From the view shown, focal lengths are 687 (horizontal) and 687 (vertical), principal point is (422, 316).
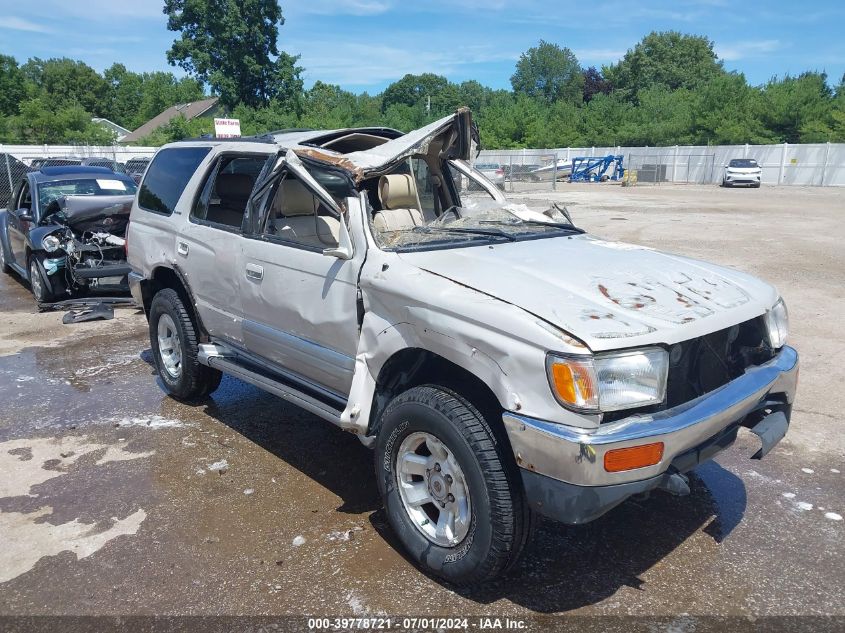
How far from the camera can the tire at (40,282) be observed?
9016mm

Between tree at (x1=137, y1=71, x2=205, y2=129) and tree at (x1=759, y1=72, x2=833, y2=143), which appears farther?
tree at (x1=137, y1=71, x2=205, y2=129)

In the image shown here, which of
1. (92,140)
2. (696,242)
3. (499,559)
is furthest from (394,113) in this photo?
(499,559)

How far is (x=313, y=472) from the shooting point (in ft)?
14.4

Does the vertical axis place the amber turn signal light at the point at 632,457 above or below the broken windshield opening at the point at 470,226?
below

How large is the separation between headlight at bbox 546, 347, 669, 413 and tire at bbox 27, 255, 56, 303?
838 centimetres

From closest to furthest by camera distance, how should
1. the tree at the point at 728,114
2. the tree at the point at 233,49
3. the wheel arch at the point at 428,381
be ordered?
the wheel arch at the point at 428,381 < the tree at the point at 728,114 < the tree at the point at 233,49

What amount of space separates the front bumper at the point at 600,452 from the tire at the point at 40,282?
8.23 metres

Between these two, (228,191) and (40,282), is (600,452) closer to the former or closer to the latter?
(228,191)

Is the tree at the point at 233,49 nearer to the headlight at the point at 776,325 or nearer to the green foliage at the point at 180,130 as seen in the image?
the green foliage at the point at 180,130

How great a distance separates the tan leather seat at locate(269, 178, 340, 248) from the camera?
4418mm

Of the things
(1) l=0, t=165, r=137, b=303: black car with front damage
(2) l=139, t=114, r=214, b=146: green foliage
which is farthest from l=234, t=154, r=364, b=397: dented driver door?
(2) l=139, t=114, r=214, b=146: green foliage

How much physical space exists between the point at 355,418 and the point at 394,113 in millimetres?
60444

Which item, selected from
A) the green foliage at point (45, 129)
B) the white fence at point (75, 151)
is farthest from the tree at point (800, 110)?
the green foliage at point (45, 129)

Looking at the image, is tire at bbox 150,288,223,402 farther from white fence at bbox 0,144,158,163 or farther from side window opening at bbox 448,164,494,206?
white fence at bbox 0,144,158,163
